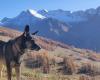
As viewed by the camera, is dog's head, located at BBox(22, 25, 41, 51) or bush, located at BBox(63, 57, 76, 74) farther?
bush, located at BBox(63, 57, 76, 74)

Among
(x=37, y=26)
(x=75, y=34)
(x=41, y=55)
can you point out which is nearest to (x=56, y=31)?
(x=75, y=34)

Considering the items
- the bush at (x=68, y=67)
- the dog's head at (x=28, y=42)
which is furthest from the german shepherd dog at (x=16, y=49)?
the bush at (x=68, y=67)

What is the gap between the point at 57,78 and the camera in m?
18.1

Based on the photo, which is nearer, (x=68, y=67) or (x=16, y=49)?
(x=16, y=49)

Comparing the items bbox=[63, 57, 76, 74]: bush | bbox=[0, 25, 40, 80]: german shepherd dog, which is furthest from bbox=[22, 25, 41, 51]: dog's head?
bbox=[63, 57, 76, 74]: bush

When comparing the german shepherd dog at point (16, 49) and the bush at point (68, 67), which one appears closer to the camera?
the german shepherd dog at point (16, 49)

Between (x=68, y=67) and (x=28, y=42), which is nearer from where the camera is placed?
(x=28, y=42)

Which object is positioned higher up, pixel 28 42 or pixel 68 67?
pixel 28 42

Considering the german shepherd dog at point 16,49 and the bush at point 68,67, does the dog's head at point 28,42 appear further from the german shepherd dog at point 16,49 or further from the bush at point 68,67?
the bush at point 68,67

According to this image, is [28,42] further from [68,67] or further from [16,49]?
[68,67]

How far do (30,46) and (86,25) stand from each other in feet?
531

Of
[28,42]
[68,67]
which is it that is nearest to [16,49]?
[28,42]

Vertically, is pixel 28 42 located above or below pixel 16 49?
above

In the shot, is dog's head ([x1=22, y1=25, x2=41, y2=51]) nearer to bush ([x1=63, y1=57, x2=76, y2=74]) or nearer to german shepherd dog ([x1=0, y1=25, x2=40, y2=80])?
german shepherd dog ([x1=0, y1=25, x2=40, y2=80])
